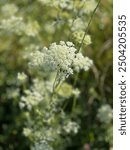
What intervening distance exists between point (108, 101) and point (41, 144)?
1.08m

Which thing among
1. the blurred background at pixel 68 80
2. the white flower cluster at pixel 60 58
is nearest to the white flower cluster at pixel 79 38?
the white flower cluster at pixel 60 58

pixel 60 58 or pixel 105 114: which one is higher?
pixel 105 114

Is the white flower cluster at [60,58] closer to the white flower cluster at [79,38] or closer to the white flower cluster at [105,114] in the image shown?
the white flower cluster at [79,38]

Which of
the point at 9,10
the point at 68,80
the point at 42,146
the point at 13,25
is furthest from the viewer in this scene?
the point at 68,80

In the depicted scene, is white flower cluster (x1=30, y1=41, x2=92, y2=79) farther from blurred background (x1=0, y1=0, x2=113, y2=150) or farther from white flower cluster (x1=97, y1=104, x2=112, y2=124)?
white flower cluster (x1=97, y1=104, x2=112, y2=124)

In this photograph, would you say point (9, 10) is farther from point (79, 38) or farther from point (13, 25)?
point (79, 38)

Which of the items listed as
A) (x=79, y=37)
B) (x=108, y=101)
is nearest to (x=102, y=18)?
(x=108, y=101)

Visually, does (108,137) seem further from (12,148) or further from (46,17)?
(46,17)

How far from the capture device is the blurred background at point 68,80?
3.14m

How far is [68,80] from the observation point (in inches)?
139

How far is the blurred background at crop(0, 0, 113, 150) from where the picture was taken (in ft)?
10.3

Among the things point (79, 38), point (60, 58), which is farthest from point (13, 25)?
point (60, 58)

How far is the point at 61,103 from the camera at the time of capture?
3.01m

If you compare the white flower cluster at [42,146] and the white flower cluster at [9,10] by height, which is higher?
the white flower cluster at [9,10]
